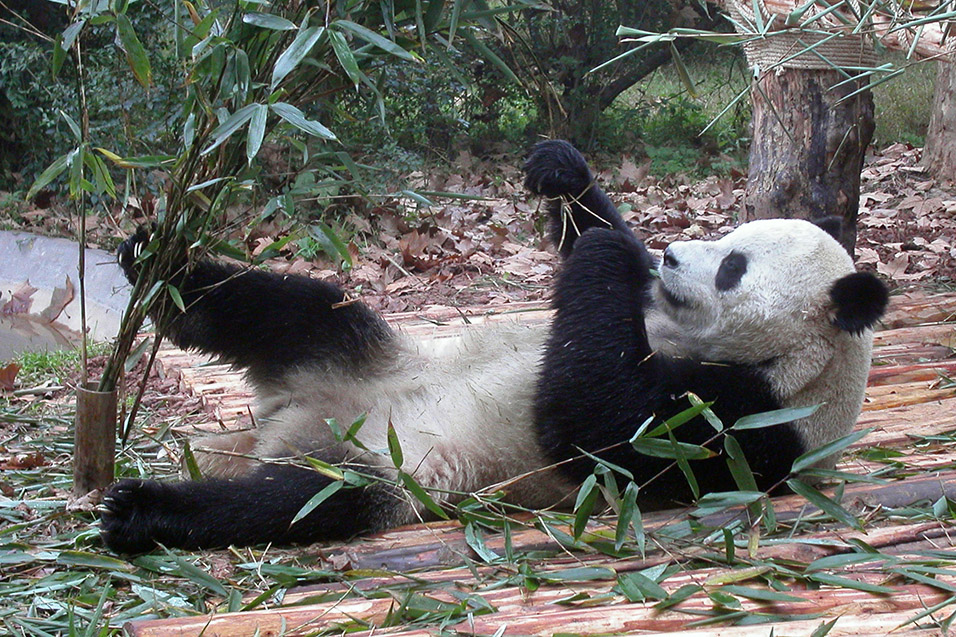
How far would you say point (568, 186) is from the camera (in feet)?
11.4

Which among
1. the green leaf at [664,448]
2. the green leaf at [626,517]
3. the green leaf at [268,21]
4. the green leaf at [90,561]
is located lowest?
the green leaf at [90,561]

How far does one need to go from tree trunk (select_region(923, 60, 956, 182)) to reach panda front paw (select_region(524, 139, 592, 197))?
214 inches

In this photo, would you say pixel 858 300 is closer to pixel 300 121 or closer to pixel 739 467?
pixel 739 467

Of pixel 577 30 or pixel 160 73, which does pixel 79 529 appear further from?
pixel 577 30

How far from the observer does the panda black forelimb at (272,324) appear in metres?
3.03

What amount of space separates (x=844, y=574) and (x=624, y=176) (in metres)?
6.79

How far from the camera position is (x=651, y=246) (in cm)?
626

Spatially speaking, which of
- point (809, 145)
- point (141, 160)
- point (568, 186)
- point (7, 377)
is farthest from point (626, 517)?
point (7, 377)

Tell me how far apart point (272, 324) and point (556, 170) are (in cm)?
113

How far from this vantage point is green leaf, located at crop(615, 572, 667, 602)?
1.97 metres

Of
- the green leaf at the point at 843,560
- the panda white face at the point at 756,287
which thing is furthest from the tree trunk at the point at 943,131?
the green leaf at the point at 843,560

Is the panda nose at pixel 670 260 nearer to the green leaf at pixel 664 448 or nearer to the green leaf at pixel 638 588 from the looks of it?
the green leaf at pixel 664 448

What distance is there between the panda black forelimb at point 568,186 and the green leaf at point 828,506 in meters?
1.30

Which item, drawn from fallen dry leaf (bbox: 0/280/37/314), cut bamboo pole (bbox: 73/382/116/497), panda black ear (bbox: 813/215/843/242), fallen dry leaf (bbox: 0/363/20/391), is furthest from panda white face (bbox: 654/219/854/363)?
fallen dry leaf (bbox: 0/280/37/314)
